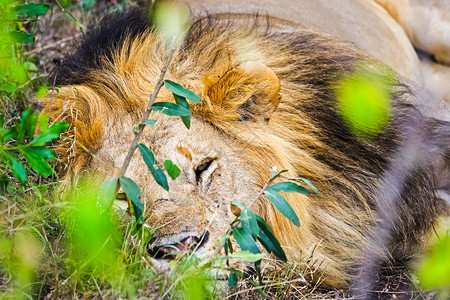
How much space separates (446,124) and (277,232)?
1465mm

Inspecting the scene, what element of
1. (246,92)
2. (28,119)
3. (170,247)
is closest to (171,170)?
(170,247)

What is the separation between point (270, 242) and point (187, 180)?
1.87 feet

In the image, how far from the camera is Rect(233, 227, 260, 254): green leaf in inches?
93.2

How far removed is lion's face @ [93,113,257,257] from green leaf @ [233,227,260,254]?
0.31 m

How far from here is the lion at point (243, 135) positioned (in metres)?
2.88

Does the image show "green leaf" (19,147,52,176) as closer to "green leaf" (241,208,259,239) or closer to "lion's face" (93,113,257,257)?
"lion's face" (93,113,257,257)

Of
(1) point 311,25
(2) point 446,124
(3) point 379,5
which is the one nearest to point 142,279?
(2) point 446,124

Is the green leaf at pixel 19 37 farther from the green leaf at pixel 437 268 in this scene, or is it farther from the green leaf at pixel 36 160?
the green leaf at pixel 437 268

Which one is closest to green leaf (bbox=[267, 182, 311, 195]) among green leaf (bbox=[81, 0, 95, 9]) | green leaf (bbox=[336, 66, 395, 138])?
green leaf (bbox=[336, 66, 395, 138])

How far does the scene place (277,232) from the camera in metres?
3.18

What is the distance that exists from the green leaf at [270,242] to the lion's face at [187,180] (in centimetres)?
31

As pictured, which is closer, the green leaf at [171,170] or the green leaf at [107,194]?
the green leaf at [107,194]

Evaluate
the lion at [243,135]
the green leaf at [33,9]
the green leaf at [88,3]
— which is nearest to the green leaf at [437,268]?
the lion at [243,135]

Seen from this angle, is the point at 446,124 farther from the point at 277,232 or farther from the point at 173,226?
the point at 173,226
